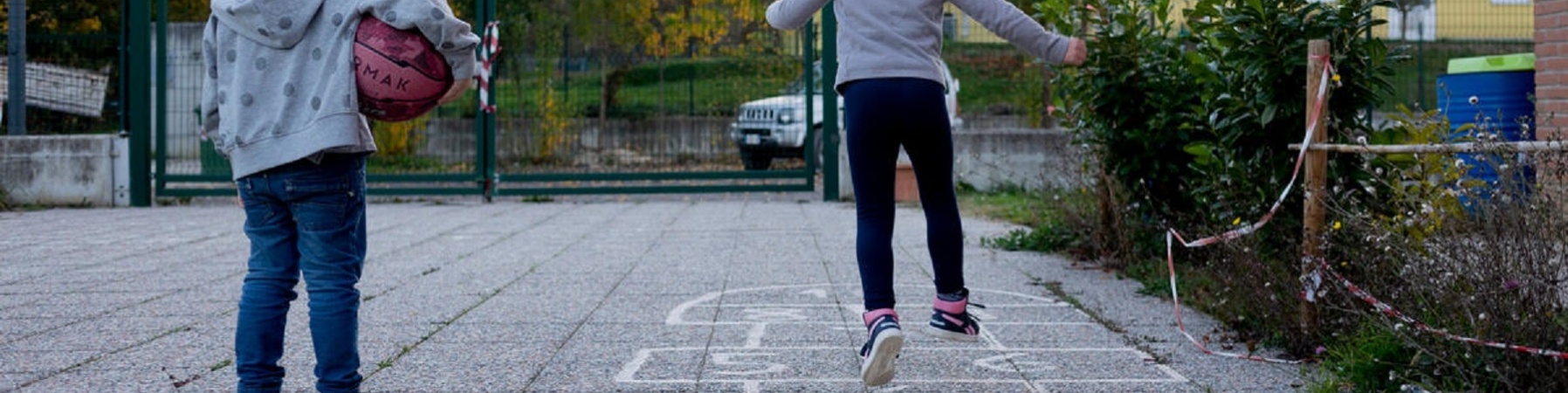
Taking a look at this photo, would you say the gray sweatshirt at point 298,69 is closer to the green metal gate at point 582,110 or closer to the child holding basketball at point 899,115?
the child holding basketball at point 899,115

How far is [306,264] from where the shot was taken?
13.1ft

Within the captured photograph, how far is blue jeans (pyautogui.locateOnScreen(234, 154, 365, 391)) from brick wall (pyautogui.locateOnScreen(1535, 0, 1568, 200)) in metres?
7.10

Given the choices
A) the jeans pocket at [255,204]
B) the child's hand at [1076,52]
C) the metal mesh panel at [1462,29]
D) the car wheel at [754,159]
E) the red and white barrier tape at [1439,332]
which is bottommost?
the red and white barrier tape at [1439,332]

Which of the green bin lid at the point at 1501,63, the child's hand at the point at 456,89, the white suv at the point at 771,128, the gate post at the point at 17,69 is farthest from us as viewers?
the white suv at the point at 771,128

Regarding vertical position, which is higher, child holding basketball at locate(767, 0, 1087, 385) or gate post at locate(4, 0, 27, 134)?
gate post at locate(4, 0, 27, 134)

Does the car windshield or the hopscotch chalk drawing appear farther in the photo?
the car windshield

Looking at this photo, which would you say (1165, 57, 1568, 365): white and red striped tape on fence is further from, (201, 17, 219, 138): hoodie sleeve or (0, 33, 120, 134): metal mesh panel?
(0, 33, 120, 134): metal mesh panel

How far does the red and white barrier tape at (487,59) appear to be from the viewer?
15.3m

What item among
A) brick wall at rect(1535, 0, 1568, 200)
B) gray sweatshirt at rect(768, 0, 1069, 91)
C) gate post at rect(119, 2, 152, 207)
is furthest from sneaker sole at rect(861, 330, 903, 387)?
gate post at rect(119, 2, 152, 207)

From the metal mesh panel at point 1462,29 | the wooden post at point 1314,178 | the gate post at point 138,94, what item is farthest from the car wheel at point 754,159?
the wooden post at point 1314,178

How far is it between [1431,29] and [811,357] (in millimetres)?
12328

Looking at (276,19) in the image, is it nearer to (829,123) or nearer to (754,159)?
(829,123)

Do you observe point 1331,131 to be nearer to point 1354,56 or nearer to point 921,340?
point 1354,56

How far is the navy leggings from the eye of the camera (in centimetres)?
480
